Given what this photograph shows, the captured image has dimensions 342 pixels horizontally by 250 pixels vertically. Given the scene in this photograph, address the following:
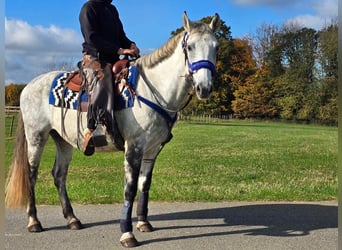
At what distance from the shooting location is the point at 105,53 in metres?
4.96

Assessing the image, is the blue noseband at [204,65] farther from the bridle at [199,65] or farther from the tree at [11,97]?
the tree at [11,97]

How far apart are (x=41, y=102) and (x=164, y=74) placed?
173cm

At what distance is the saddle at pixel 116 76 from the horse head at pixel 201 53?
0.79 meters

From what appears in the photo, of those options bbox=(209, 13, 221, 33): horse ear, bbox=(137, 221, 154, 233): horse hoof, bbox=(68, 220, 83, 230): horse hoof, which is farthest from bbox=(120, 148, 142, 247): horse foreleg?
bbox=(209, 13, 221, 33): horse ear

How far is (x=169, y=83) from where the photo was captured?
473 cm

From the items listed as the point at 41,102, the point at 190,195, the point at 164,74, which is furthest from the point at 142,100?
the point at 190,195

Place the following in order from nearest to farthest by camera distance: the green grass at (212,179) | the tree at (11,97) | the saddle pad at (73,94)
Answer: the saddle pad at (73,94), the tree at (11,97), the green grass at (212,179)

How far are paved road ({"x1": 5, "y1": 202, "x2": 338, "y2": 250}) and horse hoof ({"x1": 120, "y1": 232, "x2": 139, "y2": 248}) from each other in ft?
0.22

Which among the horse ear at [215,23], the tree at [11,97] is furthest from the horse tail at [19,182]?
the horse ear at [215,23]

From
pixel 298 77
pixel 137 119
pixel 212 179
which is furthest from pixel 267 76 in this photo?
pixel 137 119

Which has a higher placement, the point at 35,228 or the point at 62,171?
the point at 62,171

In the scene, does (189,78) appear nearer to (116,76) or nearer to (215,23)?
A: (215,23)

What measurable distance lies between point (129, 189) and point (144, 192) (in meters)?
0.54

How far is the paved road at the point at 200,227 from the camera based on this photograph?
4.69 m
